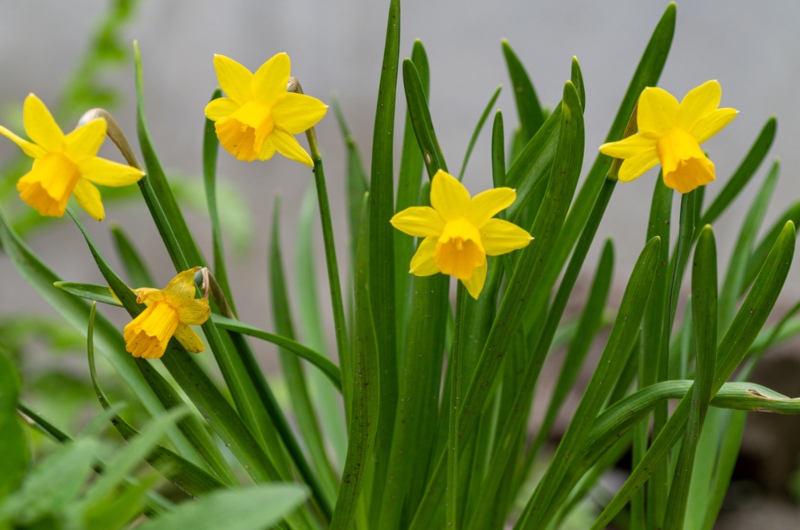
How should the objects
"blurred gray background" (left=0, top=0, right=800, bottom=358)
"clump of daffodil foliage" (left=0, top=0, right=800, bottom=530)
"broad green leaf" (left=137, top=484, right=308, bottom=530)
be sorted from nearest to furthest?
1. "broad green leaf" (left=137, top=484, right=308, bottom=530)
2. "clump of daffodil foliage" (left=0, top=0, right=800, bottom=530)
3. "blurred gray background" (left=0, top=0, right=800, bottom=358)

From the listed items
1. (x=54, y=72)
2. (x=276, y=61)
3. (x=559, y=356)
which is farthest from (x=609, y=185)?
(x=54, y=72)

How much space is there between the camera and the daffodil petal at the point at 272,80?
325mm

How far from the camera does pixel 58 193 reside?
300mm

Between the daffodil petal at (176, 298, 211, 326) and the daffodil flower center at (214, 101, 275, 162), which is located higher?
the daffodil flower center at (214, 101, 275, 162)

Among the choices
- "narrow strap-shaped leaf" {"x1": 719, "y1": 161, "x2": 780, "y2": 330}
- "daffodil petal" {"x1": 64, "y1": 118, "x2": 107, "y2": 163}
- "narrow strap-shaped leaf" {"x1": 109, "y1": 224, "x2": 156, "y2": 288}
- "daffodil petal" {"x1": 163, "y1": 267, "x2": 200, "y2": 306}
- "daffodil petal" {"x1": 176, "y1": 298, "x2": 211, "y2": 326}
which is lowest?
"narrow strap-shaped leaf" {"x1": 109, "y1": 224, "x2": 156, "y2": 288}

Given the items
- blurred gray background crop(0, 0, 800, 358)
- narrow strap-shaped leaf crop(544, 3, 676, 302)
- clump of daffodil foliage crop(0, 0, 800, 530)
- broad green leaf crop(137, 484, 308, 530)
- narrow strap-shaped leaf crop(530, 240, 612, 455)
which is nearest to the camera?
broad green leaf crop(137, 484, 308, 530)

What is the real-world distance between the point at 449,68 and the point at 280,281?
144 centimetres

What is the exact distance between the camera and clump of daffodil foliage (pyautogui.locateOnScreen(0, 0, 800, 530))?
299 millimetres

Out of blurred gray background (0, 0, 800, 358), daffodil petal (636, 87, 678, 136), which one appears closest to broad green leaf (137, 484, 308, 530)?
daffodil petal (636, 87, 678, 136)

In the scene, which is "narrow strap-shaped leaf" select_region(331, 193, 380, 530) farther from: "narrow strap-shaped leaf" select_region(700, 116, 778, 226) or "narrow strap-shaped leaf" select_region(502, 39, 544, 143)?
"narrow strap-shaped leaf" select_region(700, 116, 778, 226)

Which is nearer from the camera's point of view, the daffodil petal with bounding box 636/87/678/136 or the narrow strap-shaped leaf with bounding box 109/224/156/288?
the daffodil petal with bounding box 636/87/678/136

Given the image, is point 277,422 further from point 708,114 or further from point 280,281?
point 708,114

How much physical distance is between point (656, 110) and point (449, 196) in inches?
4.2

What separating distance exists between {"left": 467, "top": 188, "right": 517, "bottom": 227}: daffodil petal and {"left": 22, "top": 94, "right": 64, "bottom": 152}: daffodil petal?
19 cm
